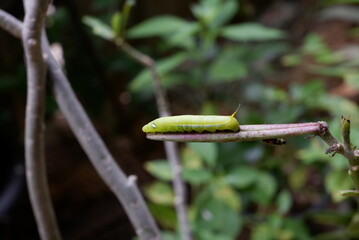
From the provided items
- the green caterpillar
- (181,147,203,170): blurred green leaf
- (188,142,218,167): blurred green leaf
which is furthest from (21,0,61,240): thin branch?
(181,147,203,170): blurred green leaf

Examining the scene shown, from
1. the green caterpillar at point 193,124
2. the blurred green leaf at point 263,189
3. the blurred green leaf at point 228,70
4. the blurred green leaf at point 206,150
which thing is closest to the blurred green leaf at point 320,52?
the blurred green leaf at point 228,70

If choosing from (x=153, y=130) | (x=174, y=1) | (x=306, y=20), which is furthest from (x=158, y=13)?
(x=153, y=130)

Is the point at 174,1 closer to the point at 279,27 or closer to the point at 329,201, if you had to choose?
the point at 279,27

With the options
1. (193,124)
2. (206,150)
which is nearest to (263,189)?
(206,150)

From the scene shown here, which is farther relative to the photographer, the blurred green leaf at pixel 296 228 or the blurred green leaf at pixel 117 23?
the blurred green leaf at pixel 296 228

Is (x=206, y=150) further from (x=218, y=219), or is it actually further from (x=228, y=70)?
(x=228, y=70)

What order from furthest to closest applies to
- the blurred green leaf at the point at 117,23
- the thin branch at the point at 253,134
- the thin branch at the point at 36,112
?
1. the blurred green leaf at the point at 117,23
2. the thin branch at the point at 36,112
3. the thin branch at the point at 253,134

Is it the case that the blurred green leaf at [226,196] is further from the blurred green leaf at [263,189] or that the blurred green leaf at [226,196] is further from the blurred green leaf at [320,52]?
the blurred green leaf at [320,52]
